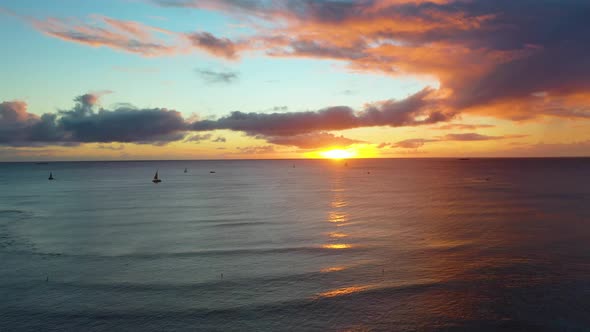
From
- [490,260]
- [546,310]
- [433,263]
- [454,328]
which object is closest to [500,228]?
[490,260]

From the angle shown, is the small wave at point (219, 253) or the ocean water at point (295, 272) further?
the small wave at point (219, 253)

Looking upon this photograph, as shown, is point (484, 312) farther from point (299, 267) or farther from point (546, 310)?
point (299, 267)

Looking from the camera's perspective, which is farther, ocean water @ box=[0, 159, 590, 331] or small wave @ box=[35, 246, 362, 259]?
small wave @ box=[35, 246, 362, 259]

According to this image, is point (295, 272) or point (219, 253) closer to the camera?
point (295, 272)

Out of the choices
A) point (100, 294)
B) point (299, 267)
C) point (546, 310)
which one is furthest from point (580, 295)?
point (100, 294)

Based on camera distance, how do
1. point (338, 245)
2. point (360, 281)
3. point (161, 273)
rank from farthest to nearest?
point (338, 245), point (161, 273), point (360, 281)

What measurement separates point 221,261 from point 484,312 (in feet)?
83.9

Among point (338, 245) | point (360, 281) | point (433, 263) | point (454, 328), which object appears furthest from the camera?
point (338, 245)

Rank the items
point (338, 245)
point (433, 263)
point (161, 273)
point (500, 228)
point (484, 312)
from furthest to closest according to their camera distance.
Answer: point (500, 228) < point (338, 245) < point (433, 263) < point (161, 273) < point (484, 312)

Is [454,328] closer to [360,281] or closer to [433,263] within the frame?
[360,281]

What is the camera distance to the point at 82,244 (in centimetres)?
5062

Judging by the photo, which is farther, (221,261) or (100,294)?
(221,261)

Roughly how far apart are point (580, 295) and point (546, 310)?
5.08m

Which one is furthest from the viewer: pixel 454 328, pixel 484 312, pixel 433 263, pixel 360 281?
pixel 433 263
